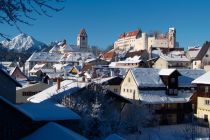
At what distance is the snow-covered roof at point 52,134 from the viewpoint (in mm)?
17688

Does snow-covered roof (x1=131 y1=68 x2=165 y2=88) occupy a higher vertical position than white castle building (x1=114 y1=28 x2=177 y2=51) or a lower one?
lower

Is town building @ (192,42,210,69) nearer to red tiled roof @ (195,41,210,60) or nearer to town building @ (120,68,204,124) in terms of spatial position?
A: red tiled roof @ (195,41,210,60)

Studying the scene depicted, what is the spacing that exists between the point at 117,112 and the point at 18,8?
31.6 meters

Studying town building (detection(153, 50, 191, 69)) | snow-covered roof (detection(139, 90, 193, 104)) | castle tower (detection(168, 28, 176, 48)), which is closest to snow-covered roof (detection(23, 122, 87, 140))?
snow-covered roof (detection(139, 90, 193, 104))

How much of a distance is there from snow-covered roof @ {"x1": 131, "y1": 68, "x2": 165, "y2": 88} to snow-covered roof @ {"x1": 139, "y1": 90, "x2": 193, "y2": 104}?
86 cm

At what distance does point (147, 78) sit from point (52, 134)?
108 feet

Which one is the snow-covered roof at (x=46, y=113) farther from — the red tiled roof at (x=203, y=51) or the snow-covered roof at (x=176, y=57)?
the snow-covered roof at (x=176, y=57)

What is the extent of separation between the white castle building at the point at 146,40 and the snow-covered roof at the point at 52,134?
384 feet

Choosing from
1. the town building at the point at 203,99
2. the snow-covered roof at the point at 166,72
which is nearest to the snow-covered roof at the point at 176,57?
the snow-covered roof at the point at 166,72

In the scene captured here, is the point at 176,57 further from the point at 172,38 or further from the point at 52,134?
the point at 52,134

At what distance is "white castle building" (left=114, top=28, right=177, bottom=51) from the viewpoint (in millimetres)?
149125

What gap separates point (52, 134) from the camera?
18.3 metres

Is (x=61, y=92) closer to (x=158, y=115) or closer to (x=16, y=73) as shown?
(x=158, y=115)

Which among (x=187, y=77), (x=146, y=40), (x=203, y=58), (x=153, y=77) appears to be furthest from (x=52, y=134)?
(x=146, y=40)
